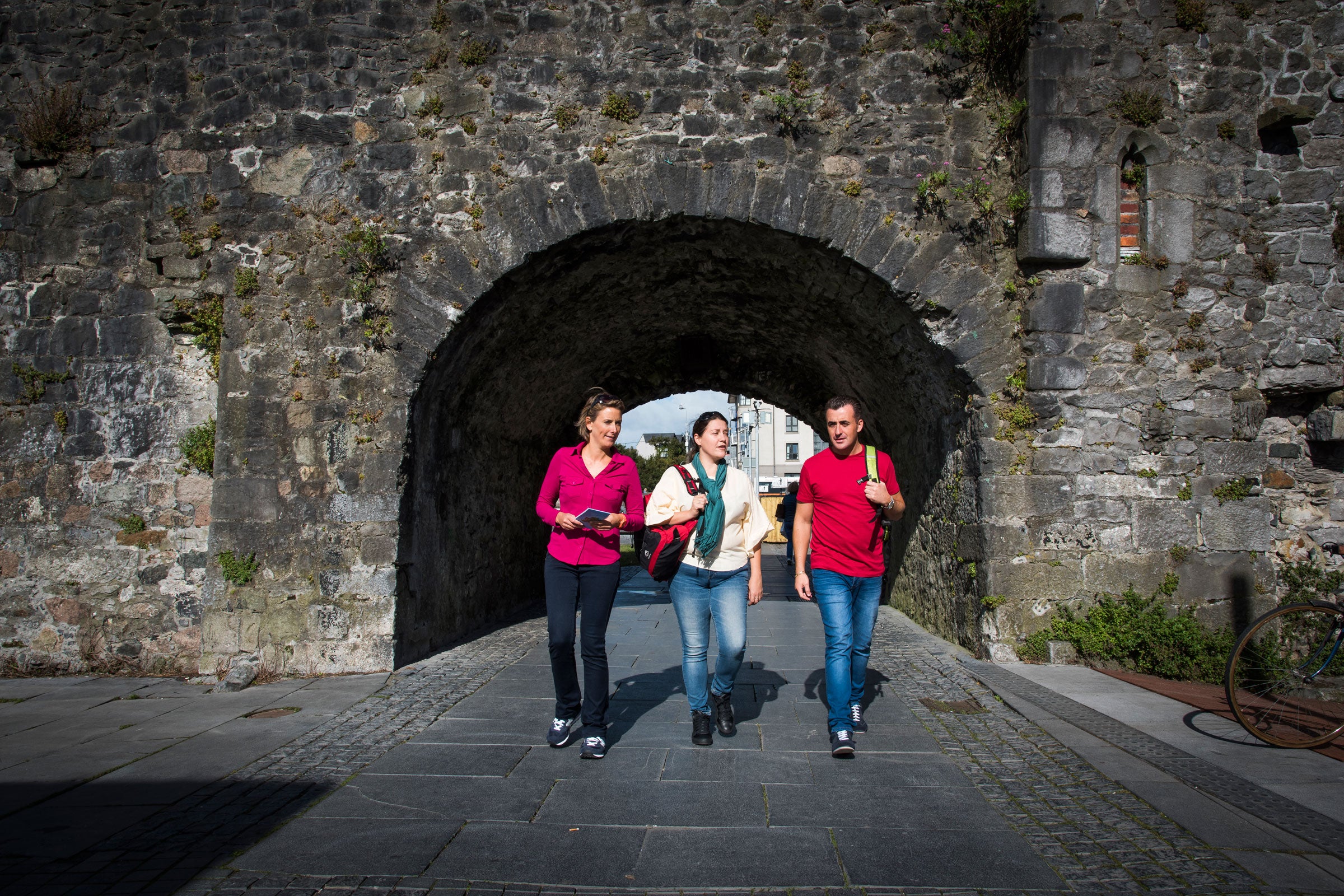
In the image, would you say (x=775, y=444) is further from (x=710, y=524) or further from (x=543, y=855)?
(x=543, y=855)

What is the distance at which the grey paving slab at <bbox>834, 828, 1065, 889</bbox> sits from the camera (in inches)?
108

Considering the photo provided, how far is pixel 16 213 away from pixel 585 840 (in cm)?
717

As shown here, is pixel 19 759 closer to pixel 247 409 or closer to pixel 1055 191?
pixel 247 409

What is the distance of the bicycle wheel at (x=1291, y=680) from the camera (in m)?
4.16

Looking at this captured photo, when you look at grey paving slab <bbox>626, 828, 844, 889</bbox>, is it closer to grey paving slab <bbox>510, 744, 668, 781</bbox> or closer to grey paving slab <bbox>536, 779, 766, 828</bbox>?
grey paving slab <bbox>536, 779, 766, 828</bbox>

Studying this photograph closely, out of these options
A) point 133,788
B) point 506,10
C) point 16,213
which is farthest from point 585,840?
point 16,213

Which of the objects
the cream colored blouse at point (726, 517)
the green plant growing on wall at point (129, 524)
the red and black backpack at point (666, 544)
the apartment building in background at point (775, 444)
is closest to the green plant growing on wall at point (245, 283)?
the green plant growing on wall at point (129, 524)

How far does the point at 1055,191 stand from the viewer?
6383 mm

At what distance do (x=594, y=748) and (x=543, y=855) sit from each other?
1.10 metres

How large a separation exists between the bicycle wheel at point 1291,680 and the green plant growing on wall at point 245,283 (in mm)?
6992

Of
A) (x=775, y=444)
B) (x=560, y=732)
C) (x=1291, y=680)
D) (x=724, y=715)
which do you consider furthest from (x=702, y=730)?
(x=775, y=444)

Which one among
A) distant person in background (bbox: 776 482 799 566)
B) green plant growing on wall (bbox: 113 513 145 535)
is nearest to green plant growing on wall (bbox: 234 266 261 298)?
green plant growing on wall (bbox: 113 513 145 535)

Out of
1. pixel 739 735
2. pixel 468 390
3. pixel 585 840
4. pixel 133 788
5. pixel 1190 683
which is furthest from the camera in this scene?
pixel 468 390

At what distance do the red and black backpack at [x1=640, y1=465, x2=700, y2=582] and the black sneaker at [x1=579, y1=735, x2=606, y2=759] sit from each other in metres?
0.84
